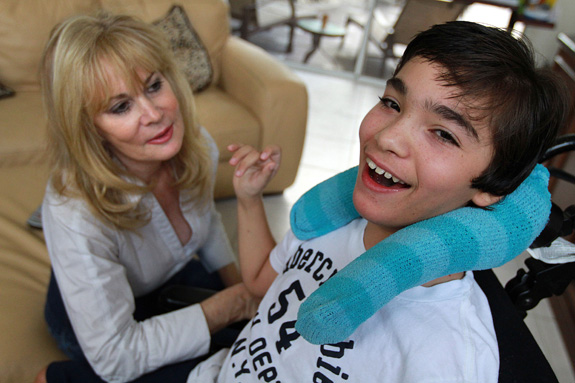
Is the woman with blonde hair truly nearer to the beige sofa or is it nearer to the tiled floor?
the beige sofa

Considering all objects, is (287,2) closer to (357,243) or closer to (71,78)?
(71,78)

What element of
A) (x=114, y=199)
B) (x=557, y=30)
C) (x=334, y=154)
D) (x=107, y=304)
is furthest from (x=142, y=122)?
(x=557, y=30)

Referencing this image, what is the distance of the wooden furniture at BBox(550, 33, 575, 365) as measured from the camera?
97 centimetres

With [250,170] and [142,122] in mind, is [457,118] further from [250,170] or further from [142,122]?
[142,122]

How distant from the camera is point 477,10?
171 inches

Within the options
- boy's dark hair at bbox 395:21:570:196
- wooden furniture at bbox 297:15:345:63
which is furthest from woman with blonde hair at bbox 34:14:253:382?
wooden furniture at bbox 297:15:345:63

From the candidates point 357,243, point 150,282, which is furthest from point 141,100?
point 357,243

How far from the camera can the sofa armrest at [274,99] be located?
216 cm

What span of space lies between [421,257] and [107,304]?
730 millimetres

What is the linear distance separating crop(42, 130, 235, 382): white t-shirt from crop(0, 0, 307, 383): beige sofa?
29 cm

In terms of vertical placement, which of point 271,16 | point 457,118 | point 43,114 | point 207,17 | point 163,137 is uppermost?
point 457,118

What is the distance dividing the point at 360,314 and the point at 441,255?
0.13 metres

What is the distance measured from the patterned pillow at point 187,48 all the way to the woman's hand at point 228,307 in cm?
149

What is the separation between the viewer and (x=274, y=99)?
2.14m
